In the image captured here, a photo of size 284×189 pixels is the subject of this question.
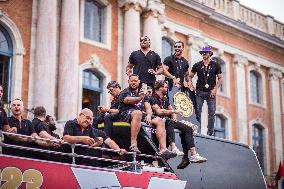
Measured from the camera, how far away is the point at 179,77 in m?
9.19

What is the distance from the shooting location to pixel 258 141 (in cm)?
2695

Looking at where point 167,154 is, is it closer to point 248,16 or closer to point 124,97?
point 124,97

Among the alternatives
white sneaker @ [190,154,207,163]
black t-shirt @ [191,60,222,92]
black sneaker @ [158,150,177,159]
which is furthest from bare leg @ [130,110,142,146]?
black t-shirt @ [191,60,222,92]

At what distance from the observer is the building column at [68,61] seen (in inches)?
643

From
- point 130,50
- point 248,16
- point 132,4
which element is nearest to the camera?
point 130,50

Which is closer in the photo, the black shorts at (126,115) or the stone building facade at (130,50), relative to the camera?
the black shorts at (126,115)

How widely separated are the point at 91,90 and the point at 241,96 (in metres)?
10.2

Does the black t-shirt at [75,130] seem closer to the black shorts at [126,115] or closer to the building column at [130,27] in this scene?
the black shorts at [126,115]

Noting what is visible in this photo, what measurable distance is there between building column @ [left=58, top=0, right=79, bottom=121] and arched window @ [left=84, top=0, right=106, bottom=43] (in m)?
1.74

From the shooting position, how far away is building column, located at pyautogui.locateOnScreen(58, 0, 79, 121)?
16.3 metres

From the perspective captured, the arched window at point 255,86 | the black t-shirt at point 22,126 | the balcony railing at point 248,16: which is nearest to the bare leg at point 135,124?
the black t-shirt at point 22,126

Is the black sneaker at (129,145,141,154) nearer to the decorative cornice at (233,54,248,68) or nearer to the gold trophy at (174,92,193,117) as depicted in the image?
the gold trophy at (174,92,193,117)

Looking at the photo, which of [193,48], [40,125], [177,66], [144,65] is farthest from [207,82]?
[193,48]

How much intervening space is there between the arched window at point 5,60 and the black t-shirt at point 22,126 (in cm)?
1025
